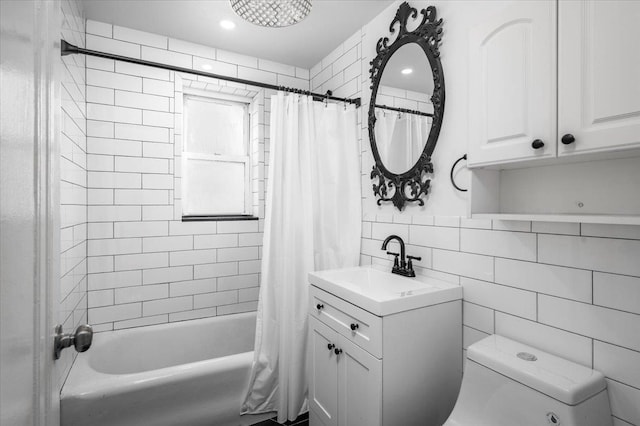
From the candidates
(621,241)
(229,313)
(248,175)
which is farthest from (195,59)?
(621,241)

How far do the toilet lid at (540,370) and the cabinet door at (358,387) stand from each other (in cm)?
39

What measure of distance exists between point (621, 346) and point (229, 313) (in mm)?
2412

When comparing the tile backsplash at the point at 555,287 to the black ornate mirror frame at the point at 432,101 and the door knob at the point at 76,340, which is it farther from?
the door knob at the point at 76,340

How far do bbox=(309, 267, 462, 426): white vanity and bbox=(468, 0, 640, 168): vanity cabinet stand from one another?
678mm

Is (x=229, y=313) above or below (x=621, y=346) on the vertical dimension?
below

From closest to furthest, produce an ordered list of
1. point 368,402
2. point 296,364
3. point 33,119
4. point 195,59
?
point 33,119 < point 368,402 < point 296,364 < point 195,59

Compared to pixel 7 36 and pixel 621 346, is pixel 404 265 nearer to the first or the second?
pixel 621 346

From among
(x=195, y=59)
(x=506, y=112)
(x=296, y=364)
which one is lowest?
(x=296, y=364)

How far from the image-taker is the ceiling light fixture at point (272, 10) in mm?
1534

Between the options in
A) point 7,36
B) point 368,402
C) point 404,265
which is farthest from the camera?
point 404,265

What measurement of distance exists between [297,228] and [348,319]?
2.55 ft

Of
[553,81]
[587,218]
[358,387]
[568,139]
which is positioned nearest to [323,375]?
[358,387]

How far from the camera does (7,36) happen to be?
46cm

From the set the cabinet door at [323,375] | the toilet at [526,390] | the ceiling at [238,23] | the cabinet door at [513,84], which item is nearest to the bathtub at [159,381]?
the cabinet door at [323,375]
